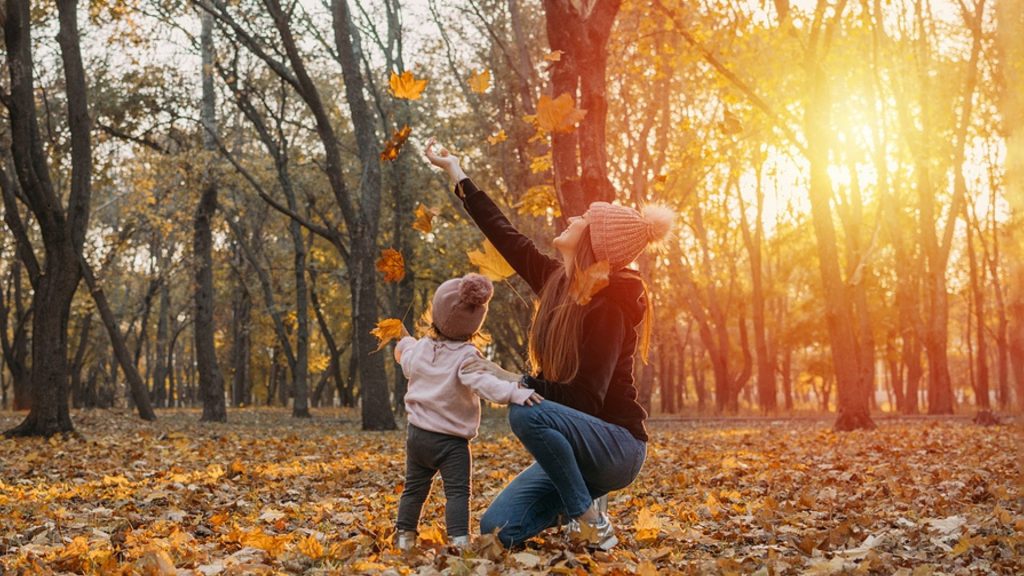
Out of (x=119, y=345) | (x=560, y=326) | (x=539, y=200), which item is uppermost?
(x=539, y=200)

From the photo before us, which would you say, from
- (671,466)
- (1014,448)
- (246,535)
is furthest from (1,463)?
(1014,448)

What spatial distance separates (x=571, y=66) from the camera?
10.0 metres

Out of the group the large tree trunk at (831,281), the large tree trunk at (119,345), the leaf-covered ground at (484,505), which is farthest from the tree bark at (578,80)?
the large tree trunk at (119,345)

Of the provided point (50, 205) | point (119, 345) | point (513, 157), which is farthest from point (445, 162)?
point (513, 157)

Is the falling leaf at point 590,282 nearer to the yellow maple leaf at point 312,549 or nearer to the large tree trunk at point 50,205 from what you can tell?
the yellow maple leaf at point 312,549

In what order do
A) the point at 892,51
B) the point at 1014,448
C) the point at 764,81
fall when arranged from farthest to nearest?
1. the point at 892,51
2. the point at 764,81
3. the point at 1014,448

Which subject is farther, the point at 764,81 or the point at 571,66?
the point at 764,81

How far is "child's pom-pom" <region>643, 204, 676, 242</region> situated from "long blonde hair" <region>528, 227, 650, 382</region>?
1.09ft

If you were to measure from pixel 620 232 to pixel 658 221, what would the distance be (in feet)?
0.79

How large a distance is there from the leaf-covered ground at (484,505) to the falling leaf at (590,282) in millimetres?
1152

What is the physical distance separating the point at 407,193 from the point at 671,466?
19.0 m

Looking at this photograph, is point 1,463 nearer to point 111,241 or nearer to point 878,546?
point 878,546

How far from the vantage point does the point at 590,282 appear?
4391mm

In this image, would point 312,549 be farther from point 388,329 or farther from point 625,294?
point 625,294
